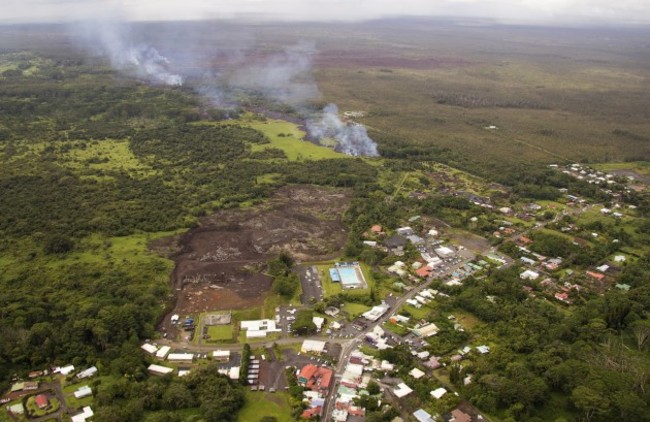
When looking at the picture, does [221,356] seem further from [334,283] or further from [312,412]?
[334,283]

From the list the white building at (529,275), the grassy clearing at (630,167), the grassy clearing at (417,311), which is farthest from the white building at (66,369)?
the grassy clearing at (630,167)

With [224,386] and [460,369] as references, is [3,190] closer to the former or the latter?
[224,386]

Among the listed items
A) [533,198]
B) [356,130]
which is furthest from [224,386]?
[356,130]

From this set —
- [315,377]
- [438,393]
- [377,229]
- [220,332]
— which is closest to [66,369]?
[220,332]

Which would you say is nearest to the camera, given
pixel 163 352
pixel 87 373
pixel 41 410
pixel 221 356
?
pixel 41 410

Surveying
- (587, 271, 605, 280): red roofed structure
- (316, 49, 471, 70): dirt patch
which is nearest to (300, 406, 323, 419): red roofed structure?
(587, 271, 605, 280): red roofed structure

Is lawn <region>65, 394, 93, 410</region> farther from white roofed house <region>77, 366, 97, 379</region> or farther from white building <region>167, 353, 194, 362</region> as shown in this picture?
white building <region>167, 353, 194, 362</region>
